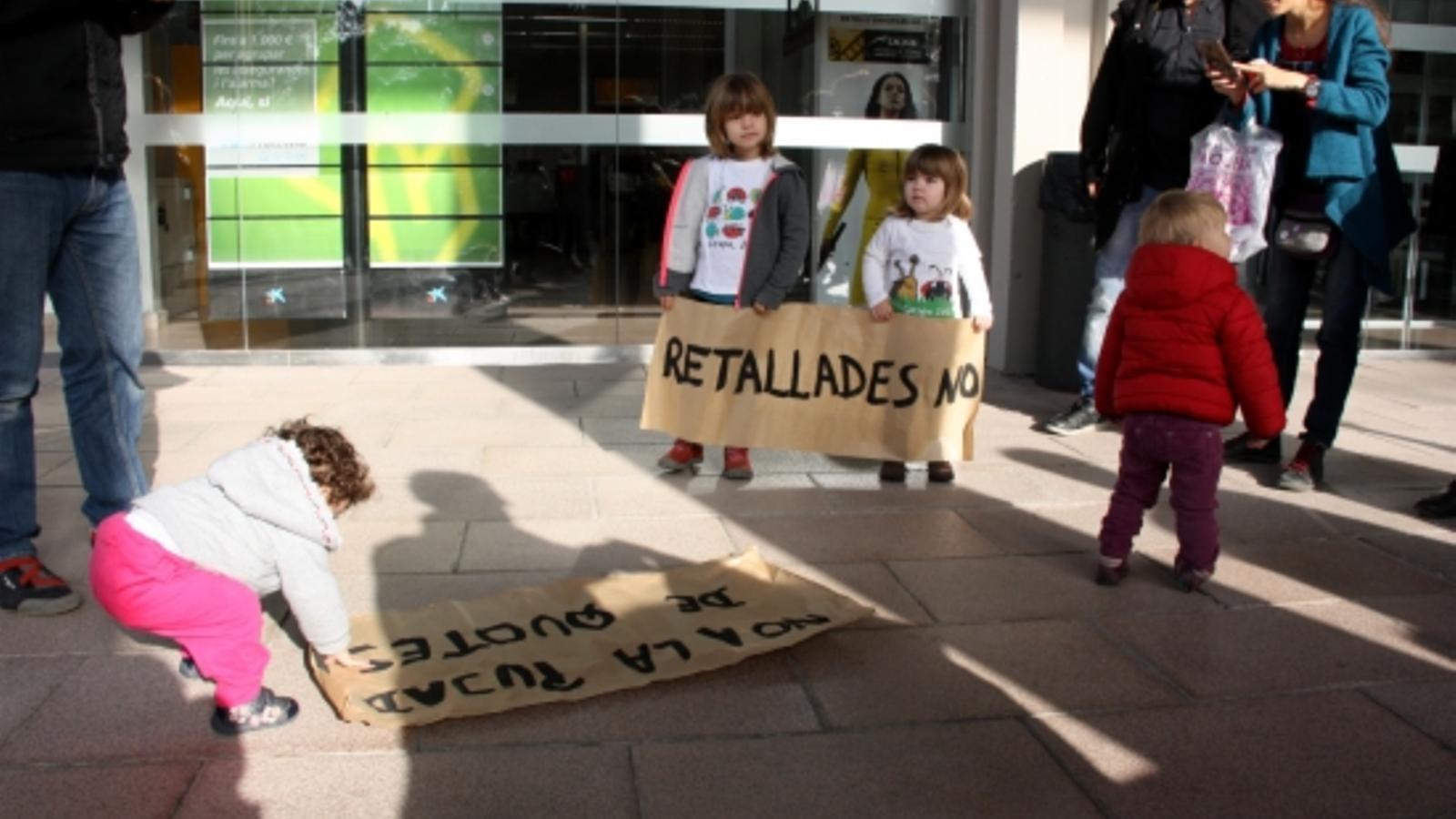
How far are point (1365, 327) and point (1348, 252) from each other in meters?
4.92

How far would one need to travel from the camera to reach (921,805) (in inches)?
116

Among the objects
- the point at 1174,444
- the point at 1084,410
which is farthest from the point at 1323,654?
the point at 1084,410

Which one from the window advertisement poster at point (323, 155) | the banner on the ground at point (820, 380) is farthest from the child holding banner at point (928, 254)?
the window advertisement poster at point (323, 155)

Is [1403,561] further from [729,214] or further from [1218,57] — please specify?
[729,214]

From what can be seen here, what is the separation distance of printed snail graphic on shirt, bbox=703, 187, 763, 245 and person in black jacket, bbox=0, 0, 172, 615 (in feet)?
→ 7.66

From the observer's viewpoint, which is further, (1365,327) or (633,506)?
(1365,327)

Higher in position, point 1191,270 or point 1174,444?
point 1191,270

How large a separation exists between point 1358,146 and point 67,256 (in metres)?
4.66

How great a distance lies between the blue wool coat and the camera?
17.8 feet

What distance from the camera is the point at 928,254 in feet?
19.2

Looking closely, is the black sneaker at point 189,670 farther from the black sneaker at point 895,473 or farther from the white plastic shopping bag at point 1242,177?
the white plastic shopping bag at point 1242,177

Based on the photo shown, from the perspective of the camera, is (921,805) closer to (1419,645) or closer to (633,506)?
(1419,645)

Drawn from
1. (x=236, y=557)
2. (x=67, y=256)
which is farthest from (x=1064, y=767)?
(x=67, y=256)

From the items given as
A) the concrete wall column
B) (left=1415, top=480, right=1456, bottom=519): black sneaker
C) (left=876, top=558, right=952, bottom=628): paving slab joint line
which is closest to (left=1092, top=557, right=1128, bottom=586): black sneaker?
(left=876, top=558, right=952, bottom=628): paving slab joint line
